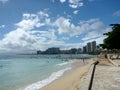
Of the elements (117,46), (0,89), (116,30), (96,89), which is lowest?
(0,89)

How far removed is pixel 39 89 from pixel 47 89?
29.8 inches

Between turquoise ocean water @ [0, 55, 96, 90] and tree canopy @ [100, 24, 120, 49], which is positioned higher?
tree canopy @ [100, 24, 120, 49]

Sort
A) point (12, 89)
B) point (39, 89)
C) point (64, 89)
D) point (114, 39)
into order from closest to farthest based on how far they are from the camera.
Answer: point (64, 89)
point (39, 89)
point (12, 89)
point (114, 39)

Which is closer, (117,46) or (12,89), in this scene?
(12,89)

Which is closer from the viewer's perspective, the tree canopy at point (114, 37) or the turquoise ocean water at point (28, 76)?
the turquoise ocean water at point (28, 76)

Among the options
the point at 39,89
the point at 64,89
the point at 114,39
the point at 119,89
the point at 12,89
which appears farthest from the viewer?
the point at 114,39

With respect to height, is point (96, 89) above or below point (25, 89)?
above

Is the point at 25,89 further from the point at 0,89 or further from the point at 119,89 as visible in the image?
the point at 119,89

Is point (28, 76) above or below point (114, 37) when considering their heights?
below

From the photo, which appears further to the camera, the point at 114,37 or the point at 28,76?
the point at 114,37

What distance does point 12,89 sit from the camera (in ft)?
67.5

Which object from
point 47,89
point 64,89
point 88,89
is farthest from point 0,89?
point 88,89

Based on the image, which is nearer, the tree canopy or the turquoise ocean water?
the turquoise ocean water

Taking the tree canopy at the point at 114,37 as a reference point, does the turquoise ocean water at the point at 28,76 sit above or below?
below
